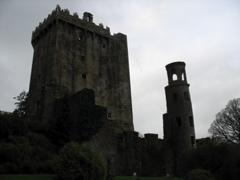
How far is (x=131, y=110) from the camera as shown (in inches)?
1362

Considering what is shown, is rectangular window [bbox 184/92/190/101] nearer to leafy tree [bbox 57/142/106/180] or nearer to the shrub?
the shrub

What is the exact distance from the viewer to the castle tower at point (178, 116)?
94.0 feet

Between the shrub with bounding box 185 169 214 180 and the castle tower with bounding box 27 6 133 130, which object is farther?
the castle tower with bounding box 27 6 133 130

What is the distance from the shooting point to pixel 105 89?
33219 millimetres

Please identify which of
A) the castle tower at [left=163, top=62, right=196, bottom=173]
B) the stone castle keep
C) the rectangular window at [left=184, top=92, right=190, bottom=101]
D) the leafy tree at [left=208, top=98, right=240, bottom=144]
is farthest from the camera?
the leafy tree at [left=208, top=98, right=240, bottom=144]

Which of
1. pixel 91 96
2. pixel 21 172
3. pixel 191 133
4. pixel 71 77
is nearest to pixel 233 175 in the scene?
pixel 191 133

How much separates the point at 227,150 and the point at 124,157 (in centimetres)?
858

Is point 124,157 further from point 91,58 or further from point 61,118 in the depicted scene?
point 91,58

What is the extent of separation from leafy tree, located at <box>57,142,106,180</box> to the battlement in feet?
69.8

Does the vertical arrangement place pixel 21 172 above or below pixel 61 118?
below

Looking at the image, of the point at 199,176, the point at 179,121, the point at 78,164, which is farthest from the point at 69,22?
the point at 199,176

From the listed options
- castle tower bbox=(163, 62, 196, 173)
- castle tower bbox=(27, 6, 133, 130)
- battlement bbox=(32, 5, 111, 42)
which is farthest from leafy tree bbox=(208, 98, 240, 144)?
battlement bbox=(32, 5, 111, 42)

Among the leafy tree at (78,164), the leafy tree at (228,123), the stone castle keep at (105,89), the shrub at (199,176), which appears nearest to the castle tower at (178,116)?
the stone castle keep at (105,89)

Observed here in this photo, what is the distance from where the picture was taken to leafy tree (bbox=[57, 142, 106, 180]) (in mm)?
13320
